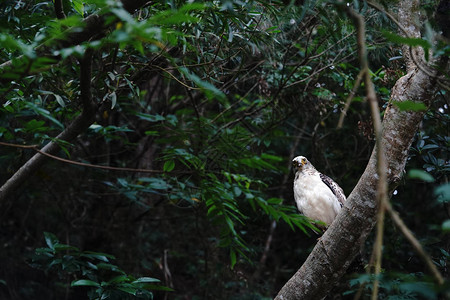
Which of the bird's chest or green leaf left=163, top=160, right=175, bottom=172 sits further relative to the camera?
the bird's chest

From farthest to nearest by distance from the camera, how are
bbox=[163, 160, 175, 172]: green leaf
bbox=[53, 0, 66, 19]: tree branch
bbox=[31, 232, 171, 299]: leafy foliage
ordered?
1. bbox=[163, 160, 175, 172]: green leaf
2. bbox=[31, 232, 171, 299]: leafy foliage
3. bbox=[53, 0, 66, 19]: tree branch

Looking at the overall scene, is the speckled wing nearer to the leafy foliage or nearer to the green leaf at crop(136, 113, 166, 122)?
the green leaf at crop(136, 113, 166, 122)

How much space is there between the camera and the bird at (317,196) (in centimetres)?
369

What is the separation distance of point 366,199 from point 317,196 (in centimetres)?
135

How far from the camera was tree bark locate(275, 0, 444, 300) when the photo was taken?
2311 millimetres

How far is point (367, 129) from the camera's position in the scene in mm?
3506

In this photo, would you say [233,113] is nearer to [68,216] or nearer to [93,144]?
[93,144]

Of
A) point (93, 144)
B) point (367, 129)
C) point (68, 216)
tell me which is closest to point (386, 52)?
point (367, 129)

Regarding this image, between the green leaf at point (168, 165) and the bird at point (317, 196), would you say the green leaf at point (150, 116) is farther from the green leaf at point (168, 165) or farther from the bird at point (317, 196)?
the bird at point (317, 196)

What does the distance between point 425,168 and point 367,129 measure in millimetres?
599

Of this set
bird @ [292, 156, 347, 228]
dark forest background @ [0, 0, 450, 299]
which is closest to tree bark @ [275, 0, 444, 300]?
dark forest background @ [0, 0, 450, 299]

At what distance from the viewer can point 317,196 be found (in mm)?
3713

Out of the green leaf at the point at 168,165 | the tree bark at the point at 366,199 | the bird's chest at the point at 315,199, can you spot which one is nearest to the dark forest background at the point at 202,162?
the green leaf at the point at 168,165

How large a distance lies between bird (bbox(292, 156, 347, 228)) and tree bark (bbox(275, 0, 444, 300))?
114cm
